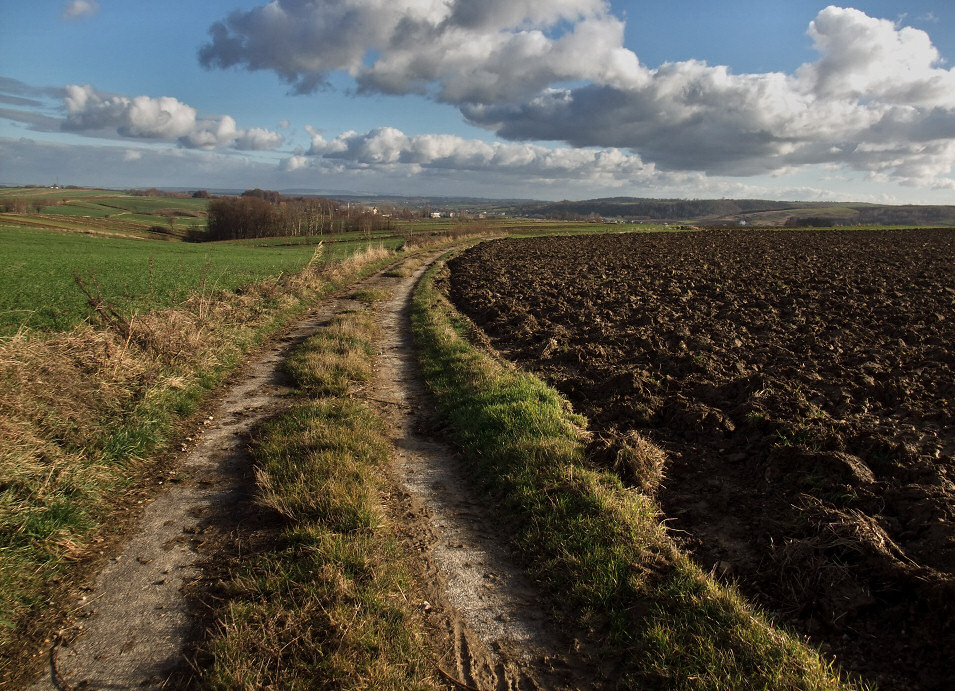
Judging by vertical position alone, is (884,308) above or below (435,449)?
above

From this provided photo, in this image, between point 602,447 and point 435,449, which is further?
point 435,449

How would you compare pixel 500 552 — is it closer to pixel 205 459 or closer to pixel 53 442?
pixel 205 459

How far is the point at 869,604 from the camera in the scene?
3848 mm

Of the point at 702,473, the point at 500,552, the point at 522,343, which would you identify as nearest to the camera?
the point at 500,552

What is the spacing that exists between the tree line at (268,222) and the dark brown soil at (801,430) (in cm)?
7227

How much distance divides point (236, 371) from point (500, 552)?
7.36m

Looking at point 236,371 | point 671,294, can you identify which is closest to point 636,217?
point 671,294

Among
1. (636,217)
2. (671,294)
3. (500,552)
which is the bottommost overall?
(500,552)

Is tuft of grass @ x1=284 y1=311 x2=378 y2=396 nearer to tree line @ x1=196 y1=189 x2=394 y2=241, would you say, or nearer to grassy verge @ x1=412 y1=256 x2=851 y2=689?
grassy verge @ x1=412 y1=256 x2=851 y2=689

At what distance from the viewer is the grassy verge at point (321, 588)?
3203 mm

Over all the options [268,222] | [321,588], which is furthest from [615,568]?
[268,222]

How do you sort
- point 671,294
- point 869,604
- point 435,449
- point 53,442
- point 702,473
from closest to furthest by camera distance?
point 869,604 < point 53,442 < point 702,473 < point 435,449 < point 671,294

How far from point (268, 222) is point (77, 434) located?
88.3m

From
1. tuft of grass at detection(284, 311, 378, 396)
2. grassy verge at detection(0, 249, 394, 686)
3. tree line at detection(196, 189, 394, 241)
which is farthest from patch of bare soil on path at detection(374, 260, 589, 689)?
tree line at detection(196, 189, 394, 241)
